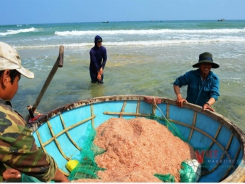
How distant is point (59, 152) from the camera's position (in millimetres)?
3279

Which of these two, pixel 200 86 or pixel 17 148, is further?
pixel 200 86

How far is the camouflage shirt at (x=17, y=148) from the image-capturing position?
3.68 feet

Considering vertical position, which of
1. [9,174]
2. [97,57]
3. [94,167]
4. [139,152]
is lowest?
[94,167]

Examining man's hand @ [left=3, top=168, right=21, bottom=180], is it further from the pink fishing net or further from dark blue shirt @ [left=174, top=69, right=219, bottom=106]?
dark blue shirt @ [left=174, top=69, right=219, bottom=106]

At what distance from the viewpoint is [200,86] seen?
11.6ft

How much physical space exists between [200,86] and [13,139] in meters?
2.98

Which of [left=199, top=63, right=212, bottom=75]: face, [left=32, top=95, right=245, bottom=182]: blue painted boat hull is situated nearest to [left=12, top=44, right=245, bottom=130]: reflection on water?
[left=32, top=95, right=245, bottom=182]: blue painted boat hull

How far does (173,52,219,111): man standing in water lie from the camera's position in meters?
3.33

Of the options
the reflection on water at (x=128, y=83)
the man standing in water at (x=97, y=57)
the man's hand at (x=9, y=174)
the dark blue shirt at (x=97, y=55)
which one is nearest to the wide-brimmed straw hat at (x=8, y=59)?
the man's hand at (x=9, y=174)

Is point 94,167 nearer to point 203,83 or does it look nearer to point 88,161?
point 88,161

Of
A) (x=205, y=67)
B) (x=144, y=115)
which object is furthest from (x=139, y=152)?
(x=205, y=67)

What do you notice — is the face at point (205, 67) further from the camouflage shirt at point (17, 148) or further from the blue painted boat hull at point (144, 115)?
the camouflage shirt at point (17, 148)

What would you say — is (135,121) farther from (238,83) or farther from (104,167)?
(238,83)

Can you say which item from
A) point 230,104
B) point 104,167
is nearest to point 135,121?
point 104,167
